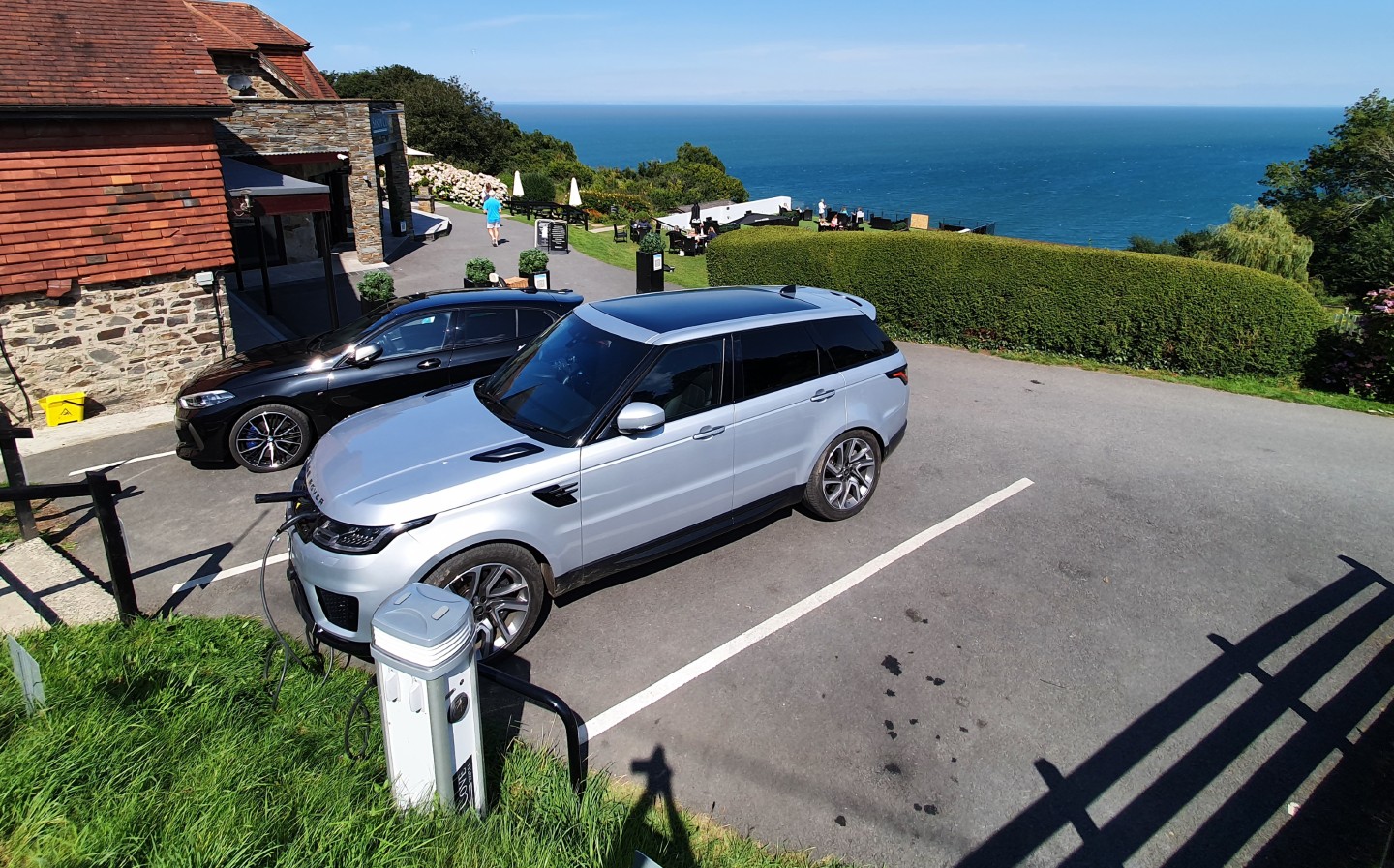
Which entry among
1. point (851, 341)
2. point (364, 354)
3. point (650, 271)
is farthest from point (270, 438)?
point (650, 271)

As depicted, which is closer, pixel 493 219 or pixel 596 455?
pixel 596 455

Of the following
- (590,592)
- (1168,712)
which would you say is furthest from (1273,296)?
(590,592)

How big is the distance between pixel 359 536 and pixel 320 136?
17.7 meters

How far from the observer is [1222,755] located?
13.6 feet

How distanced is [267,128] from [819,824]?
19.6 metres

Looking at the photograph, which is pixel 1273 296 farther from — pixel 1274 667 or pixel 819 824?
pixel 819 824

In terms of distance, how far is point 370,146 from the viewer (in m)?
19.6


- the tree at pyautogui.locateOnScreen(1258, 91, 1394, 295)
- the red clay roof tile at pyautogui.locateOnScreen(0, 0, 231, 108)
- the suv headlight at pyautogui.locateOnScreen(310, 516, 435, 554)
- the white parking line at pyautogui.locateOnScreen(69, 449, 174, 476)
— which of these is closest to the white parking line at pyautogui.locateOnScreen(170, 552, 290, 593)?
the suv headlight at pyautogui.locateOnScreen(310, 516, 435, 554)

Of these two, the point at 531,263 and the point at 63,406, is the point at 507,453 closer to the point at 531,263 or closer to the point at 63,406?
the point at 63,406

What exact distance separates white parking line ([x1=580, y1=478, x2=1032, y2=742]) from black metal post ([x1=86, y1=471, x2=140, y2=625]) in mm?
3011

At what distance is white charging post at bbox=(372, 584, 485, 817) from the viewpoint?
2.95 m

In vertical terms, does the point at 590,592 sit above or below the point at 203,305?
below

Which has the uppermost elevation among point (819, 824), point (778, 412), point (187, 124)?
point (187, 124)

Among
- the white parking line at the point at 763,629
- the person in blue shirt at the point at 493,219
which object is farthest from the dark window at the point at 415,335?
the person in blue shirt at the point at 493,219
